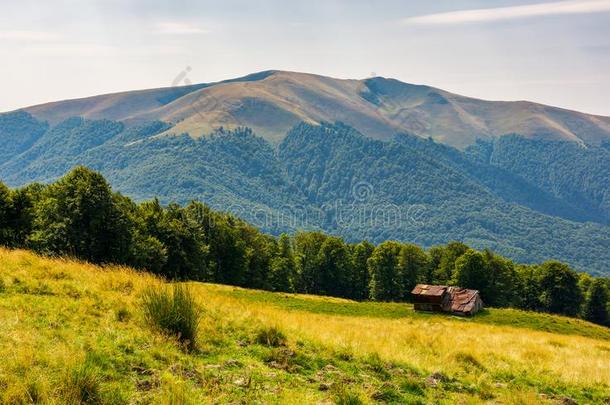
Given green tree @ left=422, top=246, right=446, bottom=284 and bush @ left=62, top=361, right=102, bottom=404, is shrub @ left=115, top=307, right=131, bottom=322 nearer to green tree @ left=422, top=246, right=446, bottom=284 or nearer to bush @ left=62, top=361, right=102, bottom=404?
bush @ left=62, top=361, right=102, bottom=404

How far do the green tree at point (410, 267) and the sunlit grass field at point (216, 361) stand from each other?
85870mm

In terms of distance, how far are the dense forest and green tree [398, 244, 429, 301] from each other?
0.21m

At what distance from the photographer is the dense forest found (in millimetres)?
47500

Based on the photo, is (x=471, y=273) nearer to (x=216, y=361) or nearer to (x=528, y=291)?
(x=528, y=291)

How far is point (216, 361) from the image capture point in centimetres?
1141

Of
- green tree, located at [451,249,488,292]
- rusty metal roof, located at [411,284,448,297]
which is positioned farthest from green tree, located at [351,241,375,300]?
rusty metal roof, located at [411,284,448,297]

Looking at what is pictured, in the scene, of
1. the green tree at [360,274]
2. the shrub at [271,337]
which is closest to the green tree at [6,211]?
the shrub at [271,337]

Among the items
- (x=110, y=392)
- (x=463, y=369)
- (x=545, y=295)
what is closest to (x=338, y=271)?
(x=545, y=295)

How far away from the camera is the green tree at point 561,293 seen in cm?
10150

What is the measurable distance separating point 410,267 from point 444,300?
37.9 metres

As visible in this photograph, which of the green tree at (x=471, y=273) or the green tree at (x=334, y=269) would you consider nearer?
the green tree at (x=471, y=273)

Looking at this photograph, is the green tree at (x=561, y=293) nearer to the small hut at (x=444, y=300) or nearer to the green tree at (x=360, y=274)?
the green tree at (x=360, y=274)

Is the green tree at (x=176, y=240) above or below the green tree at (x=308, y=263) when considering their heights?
above

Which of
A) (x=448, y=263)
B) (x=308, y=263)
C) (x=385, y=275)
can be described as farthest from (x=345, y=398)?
(x=448, y=263)
